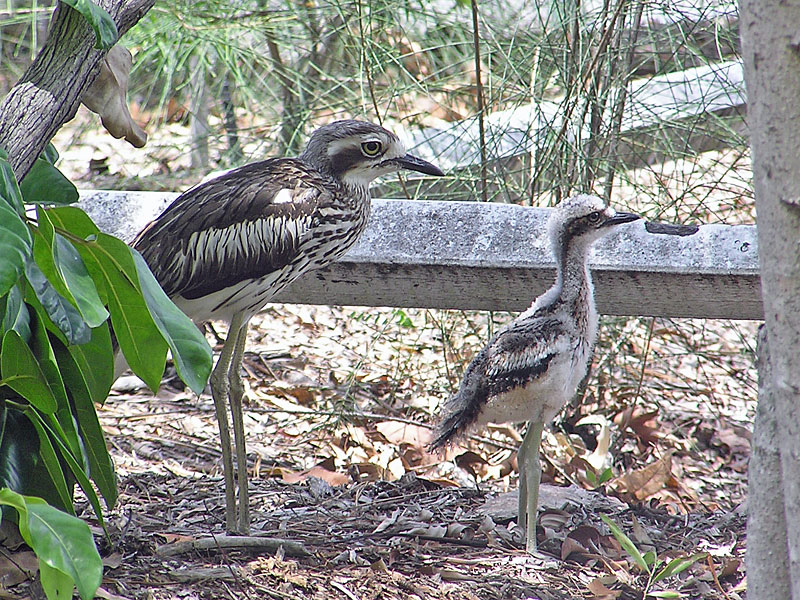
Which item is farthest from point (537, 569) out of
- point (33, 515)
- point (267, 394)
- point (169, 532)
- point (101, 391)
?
point (267, 394)

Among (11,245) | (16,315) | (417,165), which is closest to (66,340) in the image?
(16,315)

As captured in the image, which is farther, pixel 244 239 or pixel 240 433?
pixel 240 433

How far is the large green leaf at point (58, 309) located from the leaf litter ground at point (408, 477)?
0.80 metres

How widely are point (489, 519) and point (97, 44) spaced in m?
1.99

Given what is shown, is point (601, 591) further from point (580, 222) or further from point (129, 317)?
point (129, 317)

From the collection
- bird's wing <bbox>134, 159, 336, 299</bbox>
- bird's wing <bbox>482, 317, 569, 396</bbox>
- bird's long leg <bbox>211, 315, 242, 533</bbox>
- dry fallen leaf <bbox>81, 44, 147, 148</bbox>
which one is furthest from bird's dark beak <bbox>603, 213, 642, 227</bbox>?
dry fallen leaf <bbox>81, 44, 147, 148</bbox>

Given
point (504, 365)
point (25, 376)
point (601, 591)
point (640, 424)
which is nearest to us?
point (25, 376)

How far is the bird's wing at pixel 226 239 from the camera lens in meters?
3.39

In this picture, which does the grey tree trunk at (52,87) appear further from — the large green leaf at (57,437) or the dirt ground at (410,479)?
the dirt ground at (410,479)

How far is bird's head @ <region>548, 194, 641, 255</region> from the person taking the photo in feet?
10.9

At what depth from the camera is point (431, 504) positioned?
12.2 ft

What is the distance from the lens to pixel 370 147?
143 inches

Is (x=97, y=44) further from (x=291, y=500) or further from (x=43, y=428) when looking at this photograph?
(x=291, y=500)

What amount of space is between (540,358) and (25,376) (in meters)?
1.58
